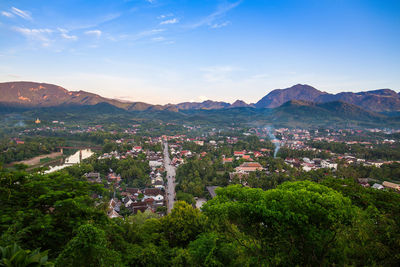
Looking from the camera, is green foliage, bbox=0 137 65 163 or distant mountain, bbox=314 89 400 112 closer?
green foliage, bbox=0 137 65 163

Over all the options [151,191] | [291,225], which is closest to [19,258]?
[291,225]

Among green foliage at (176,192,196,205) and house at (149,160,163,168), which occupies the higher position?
green foliage at (176,192,196,205)

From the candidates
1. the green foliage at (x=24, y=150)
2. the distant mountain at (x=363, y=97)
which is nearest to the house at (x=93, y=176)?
the green foliage at (x=24, y=150)

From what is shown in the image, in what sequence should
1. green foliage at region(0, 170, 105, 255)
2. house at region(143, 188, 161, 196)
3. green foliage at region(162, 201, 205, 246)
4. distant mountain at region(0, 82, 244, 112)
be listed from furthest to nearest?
distant mountain at region(0, 82, 244, 112), house at region(143, 188, 161, 196), green foliage at region(162, 201, 205, 246), green foliage at region(0, 170, 105, 255)

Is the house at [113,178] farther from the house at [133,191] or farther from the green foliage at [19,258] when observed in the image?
the green foliage at [19,258]

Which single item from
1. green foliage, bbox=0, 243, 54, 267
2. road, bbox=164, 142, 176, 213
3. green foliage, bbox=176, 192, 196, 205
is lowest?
road, bbox=164, 142, 176, 213

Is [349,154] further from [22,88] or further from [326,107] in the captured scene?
[22,88]

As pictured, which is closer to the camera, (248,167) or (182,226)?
(182,226)

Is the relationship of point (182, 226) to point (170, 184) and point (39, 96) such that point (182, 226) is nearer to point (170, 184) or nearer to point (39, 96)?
point (170, 184)

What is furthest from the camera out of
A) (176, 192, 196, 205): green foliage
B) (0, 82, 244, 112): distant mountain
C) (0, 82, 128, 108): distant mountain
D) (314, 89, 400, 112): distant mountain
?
(314, 89, 400, 112): distant mountain

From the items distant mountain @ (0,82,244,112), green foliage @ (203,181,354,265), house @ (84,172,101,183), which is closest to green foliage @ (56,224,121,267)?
green foliage @ (203,181,354,265)

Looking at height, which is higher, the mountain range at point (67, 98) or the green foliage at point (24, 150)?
the mountain range at point (67, 98)

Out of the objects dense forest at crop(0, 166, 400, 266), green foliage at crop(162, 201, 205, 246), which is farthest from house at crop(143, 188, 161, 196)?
dense forest at crop(0, 166, 400, 266)

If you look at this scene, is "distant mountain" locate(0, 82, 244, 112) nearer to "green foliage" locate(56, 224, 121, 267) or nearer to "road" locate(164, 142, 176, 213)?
"road" locate(164, 142, 176, 213)
